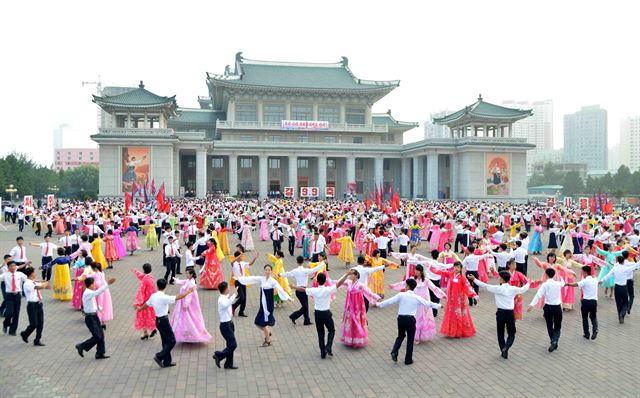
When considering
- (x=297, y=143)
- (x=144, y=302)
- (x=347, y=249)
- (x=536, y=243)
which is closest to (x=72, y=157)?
(x=297, y=143)

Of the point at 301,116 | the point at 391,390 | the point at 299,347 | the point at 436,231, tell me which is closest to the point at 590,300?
the point at 391,390

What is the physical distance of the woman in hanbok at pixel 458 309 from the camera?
8.10 m

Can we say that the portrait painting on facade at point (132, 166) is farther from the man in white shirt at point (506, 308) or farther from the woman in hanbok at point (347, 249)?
the man in white shirt at point (506, 308)

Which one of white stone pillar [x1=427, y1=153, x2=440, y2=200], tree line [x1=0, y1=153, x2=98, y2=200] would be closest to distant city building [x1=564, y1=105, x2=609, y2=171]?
white stone pillar [x1=427, y1=153, x2=440, y2=200]

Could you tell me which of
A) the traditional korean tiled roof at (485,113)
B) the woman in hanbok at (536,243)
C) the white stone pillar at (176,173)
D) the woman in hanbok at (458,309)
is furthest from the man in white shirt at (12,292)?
the traditional korean tiled roof at (485,113)

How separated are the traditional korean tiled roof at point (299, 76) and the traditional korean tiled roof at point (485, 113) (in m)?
10.7

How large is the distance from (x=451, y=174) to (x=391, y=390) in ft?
142

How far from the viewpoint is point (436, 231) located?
18391 millimetres

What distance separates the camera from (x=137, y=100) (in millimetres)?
42281

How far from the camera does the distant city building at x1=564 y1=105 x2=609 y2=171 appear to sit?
12219cm

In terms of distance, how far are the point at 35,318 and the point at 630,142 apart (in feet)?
518

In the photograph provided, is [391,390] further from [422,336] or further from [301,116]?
[301,116]

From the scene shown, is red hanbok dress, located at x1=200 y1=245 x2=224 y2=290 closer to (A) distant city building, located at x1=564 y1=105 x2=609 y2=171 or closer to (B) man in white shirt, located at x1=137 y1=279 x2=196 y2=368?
(B) man in white shirt, located at x1=137 y1=279 x2=196 y2=368

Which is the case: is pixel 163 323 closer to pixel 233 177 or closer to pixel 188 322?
pixel 188 322
